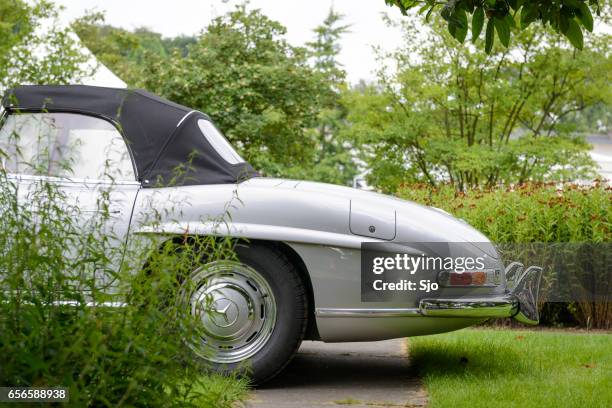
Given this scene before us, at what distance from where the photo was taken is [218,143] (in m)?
5.98

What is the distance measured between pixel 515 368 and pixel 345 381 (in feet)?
3.79

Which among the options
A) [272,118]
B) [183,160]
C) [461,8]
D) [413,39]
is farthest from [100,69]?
[461,8]

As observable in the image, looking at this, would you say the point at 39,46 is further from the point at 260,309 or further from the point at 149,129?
the point at 260,309

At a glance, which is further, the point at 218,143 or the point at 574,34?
the point at 218,143

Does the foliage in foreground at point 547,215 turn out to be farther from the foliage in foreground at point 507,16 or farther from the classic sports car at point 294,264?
the foliage in foreground at point 507,16

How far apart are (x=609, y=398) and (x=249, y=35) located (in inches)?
869

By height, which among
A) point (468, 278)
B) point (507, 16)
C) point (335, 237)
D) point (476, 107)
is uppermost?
point (476, 107)

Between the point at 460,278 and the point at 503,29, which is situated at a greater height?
the point at 503,29

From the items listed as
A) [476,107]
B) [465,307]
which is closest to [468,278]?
[465,307]

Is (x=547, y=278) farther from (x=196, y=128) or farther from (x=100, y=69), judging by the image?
(x=100, y=69)

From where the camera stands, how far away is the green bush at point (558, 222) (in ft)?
27.9

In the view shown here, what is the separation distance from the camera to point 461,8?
4516 millimetres

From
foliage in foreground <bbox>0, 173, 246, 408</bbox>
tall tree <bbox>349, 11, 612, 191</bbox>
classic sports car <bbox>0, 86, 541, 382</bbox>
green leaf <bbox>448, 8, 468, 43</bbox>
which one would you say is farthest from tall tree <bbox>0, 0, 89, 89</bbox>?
foliage in foreground <bbox>0, 173, 246, 408</bbox>

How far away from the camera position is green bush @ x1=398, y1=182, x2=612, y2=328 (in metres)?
8.52
